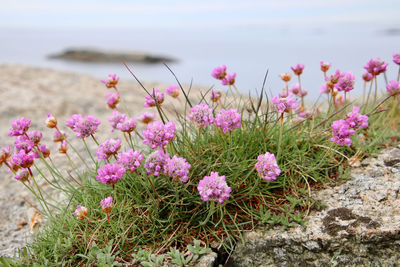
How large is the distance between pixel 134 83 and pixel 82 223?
668 centimetres

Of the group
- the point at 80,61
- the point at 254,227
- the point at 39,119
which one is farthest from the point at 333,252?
the point at 80,61

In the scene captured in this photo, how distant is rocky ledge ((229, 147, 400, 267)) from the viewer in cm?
203

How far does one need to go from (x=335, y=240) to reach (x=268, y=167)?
24.0 inches

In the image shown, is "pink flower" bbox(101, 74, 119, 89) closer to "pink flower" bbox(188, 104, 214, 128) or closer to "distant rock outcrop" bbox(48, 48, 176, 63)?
"pink flower" bbox(188, 104, 214, 128)

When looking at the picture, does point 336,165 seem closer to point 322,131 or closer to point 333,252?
point 322,131

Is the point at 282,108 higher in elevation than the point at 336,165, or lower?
higher

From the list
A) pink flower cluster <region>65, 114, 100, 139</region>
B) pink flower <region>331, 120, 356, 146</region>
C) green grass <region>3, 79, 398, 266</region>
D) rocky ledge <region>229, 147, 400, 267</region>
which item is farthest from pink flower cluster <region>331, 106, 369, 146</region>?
pink flower cluster <region>65, 114, 100, 139</region>

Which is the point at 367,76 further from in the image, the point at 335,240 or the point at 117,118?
the point at 117,118

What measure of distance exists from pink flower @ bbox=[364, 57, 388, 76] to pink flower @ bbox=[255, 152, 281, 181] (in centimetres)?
131

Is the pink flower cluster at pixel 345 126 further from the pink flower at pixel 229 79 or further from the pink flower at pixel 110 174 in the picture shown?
the pink flower at pixel 110 174

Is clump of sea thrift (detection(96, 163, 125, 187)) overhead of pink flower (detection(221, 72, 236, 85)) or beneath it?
beneath

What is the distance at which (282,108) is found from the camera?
2002 millimetres

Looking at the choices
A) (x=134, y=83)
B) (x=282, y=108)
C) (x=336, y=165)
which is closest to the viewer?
(x=282, y=108)

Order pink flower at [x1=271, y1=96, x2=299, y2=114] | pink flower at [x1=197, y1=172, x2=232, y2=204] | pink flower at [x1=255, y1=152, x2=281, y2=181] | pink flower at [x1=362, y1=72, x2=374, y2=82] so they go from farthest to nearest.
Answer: pink flower at [x1=362, y1=72, x2=374, y2=82] < pink flower at [x1=271, y1=96, x2=299, y2=114] < pink flower at [x1=255, y1=152, x2=281, y2=181] < pink flower at [x1=197, y1=172, x2=232, y2=204]
